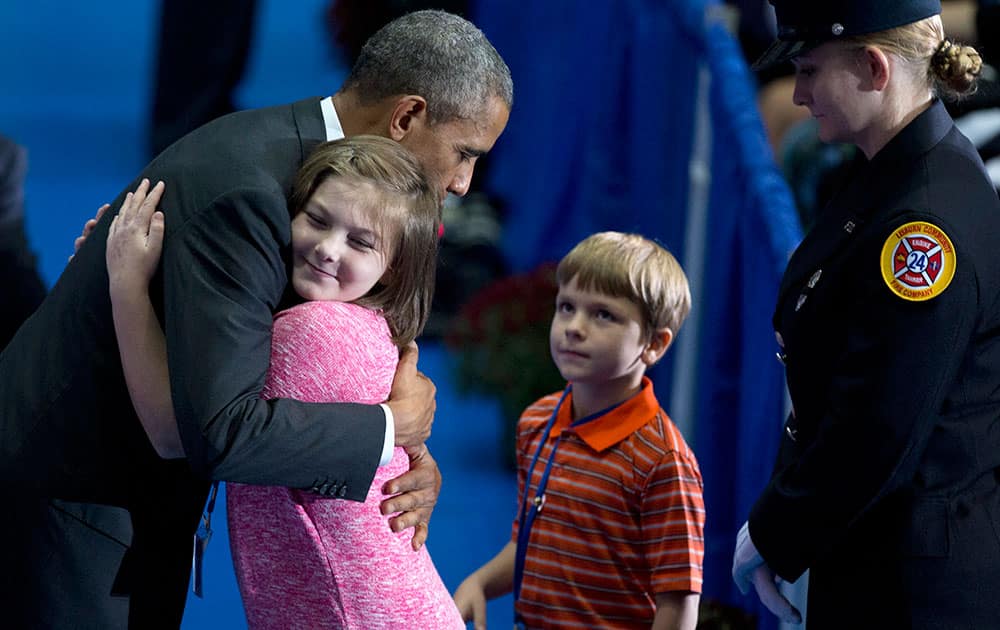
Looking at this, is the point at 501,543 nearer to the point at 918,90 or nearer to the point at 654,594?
the point at 654,594

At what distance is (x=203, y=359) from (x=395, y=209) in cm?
40

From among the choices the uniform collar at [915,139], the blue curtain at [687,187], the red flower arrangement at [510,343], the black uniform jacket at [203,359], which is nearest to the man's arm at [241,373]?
the black uniform jacket at [203,359]

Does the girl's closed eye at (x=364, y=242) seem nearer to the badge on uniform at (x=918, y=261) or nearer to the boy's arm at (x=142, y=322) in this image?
the boy's arm at (x=142, y=322)

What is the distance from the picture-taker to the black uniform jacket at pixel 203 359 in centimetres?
207

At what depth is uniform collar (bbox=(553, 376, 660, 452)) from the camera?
2801 mm

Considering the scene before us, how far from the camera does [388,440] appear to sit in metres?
2.19

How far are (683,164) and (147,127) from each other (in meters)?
7.50

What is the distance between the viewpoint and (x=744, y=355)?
3.70m

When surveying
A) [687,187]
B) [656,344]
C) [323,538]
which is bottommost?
[323,538]

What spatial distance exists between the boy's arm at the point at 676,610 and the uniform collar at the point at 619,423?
12.7 inches

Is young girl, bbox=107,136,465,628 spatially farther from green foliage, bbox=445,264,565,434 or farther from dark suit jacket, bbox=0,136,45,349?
green foliage, bbox=445,264,565,434

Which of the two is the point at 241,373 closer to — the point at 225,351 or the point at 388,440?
the point at 225,351

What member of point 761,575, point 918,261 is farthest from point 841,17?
point 761,575

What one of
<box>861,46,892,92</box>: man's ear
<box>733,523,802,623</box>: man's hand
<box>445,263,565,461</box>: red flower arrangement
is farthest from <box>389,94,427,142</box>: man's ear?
<box>445,263,565,461</box>: red flower arrangement
